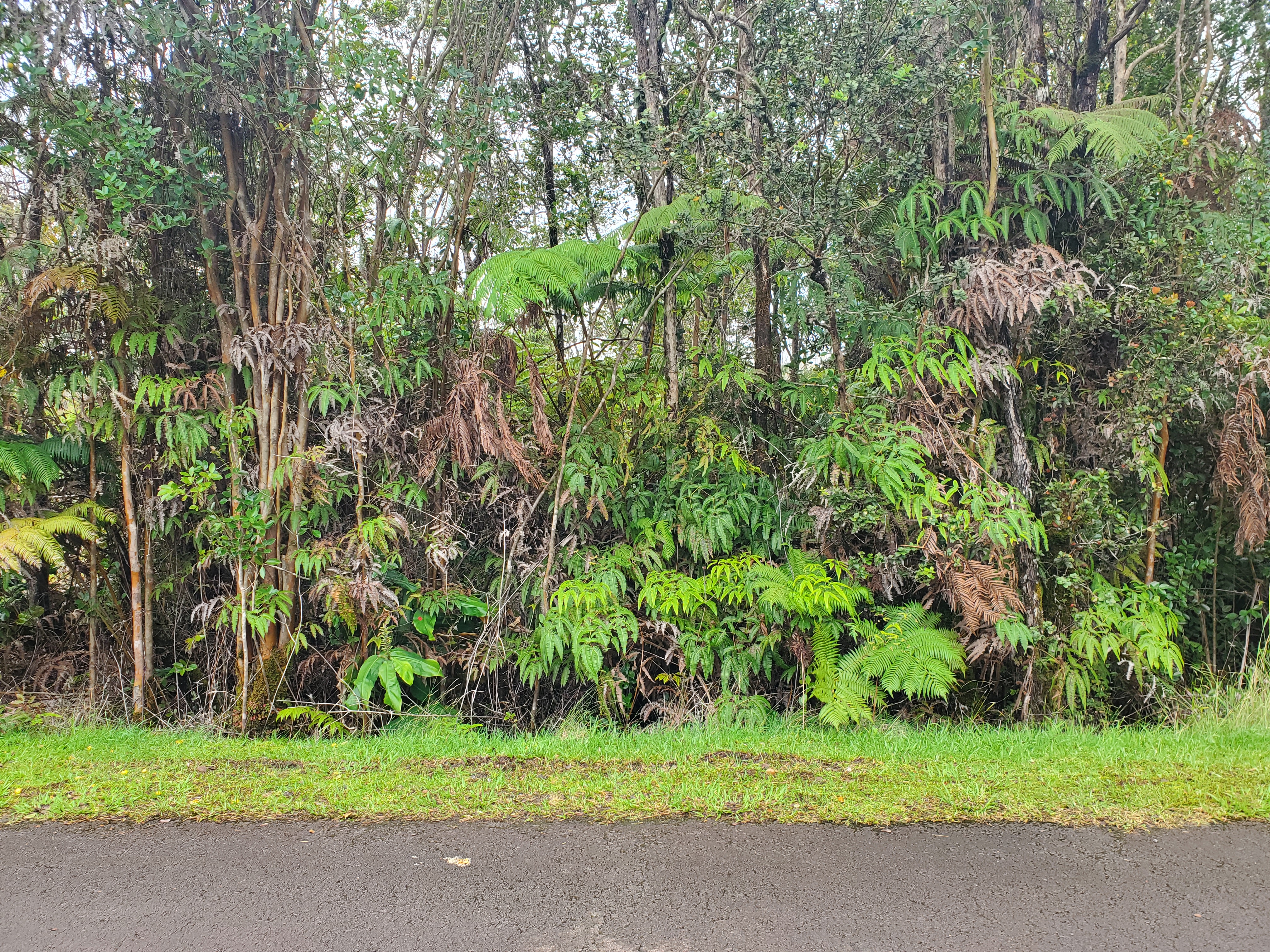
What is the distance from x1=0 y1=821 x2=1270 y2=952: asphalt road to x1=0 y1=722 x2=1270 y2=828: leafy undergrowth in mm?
183

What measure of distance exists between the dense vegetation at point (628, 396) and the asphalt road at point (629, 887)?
6.86ft

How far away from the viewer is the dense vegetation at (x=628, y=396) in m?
5.86

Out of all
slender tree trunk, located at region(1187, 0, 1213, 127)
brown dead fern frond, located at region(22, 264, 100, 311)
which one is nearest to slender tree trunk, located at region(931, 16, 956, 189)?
slender tree trunk, located at region(1187, 0, 1213, 127)

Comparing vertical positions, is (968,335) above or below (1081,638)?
above

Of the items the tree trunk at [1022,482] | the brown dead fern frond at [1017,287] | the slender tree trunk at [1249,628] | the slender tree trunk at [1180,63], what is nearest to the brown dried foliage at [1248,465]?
the slender tree trunk at [1249,628]

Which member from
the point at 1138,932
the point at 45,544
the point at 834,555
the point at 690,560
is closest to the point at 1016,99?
the point at 834,555

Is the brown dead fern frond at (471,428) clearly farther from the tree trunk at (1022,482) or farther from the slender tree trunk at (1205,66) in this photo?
the slender tree trunk at (1205,66)

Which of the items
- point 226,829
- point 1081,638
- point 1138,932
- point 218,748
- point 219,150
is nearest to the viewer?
point 1138,932

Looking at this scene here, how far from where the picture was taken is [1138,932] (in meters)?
2.88

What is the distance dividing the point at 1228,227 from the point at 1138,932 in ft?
17.9

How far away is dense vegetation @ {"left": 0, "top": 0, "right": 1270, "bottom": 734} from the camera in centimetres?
586

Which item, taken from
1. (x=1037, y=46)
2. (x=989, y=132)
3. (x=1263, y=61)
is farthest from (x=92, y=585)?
(x=1263, y=61)

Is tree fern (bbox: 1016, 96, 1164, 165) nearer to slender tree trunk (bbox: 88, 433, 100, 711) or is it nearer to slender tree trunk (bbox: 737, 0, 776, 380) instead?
slender tree trunk (bbox: 737, 0, 776, 380)

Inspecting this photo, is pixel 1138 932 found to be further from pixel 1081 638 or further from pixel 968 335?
pixel 968 335
